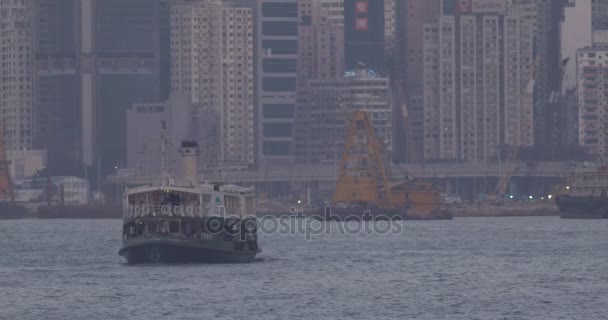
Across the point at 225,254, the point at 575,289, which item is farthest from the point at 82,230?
the point at 575,289

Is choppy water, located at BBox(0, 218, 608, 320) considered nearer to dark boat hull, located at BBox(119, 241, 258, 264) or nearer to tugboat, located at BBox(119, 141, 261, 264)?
dark boat hull, located at BBox(119, 241, 258, 264)

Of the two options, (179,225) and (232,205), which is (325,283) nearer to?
(179,225)

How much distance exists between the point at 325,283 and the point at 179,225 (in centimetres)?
923

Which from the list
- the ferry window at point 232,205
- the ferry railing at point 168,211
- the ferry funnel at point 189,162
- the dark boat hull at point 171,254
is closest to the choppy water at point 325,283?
the dark boat hull at point 171,254

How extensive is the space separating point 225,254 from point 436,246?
33402 mm

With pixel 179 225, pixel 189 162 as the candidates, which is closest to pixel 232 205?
pixel 189 162

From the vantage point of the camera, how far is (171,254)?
103750mm

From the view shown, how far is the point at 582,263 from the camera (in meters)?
Result: 113

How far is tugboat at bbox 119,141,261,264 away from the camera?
10294 centimetres

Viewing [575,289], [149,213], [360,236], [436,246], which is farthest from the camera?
[360,236]

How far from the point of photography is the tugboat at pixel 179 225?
102938 millimetres

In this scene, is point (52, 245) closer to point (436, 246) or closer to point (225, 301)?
point (436, 246)

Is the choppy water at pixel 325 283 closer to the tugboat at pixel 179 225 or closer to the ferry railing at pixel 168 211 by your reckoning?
the tugboat at pixel 179 225

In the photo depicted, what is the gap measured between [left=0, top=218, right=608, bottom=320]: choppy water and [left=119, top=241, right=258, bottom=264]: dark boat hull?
0.90 m
